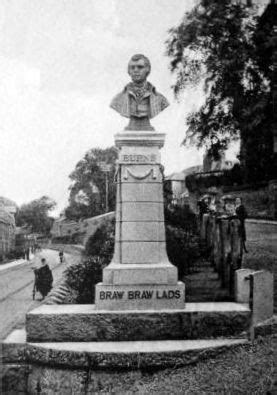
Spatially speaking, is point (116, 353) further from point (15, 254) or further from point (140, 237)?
point (15, 254)

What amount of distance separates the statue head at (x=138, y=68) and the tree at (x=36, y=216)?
103367 millimetres

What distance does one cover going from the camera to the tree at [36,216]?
108000mm

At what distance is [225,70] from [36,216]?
316ft

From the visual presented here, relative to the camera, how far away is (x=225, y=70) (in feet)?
54.1

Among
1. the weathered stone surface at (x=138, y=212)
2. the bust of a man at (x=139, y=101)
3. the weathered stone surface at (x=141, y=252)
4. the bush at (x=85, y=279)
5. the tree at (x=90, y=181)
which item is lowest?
the bush at (x=85, y=279)

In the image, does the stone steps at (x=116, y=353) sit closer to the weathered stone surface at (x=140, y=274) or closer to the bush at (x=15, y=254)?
the weathered stone surface at (x=140, y=274)

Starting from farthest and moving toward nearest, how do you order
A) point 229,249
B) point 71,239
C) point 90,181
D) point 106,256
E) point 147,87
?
point 71,239, point 90,181, point 106,256, point 229,249, point 147,87

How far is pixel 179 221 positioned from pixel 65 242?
5677 cm

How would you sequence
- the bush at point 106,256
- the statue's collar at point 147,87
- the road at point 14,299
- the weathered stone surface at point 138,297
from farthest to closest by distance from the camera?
the road at point 14,299, the bush at point 106,256, the statue's collar at point 147,87, the weathered stone surface at point 138,297

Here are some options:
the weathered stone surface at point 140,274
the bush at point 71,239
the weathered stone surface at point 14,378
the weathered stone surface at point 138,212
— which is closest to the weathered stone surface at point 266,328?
the weathered stone surface at point 140,274

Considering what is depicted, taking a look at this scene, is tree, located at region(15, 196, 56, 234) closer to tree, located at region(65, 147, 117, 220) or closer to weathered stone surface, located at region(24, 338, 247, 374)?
tree, located at region(65, 147, 117, 220)

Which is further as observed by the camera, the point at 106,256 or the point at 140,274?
the point at 106,256

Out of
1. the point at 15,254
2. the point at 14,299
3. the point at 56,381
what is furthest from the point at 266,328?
the point at 15,254

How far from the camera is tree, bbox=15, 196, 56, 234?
10800 centimetres
